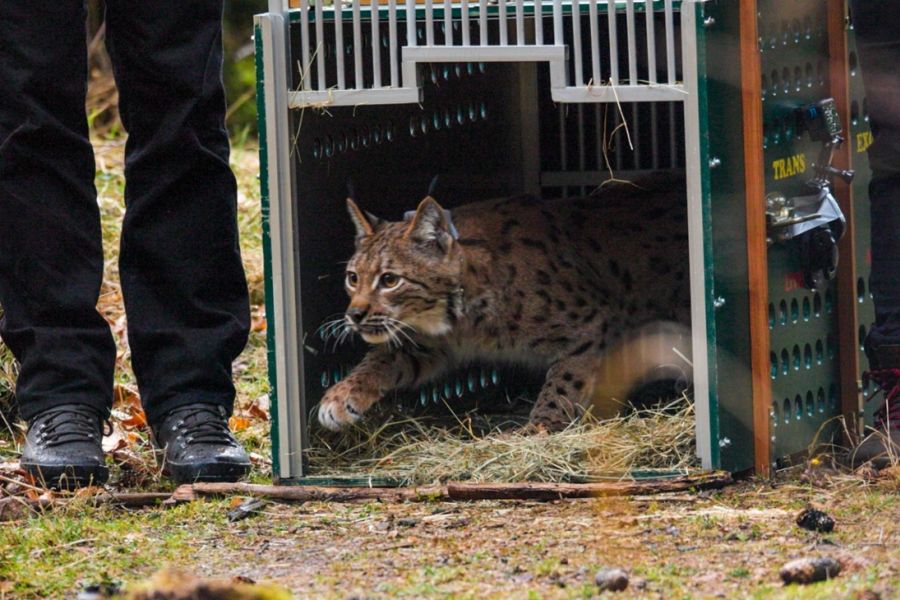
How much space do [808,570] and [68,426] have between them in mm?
1715

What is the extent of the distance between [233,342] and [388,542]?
0.88 meters

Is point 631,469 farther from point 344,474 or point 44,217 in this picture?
point 44,217

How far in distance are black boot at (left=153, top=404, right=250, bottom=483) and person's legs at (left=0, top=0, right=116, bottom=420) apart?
172 millimetres

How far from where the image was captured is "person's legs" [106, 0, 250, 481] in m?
3.48

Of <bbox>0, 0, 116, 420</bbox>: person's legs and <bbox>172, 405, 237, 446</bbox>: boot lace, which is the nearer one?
<bbox>0, 0, 116, 420</bbox>: person's legs

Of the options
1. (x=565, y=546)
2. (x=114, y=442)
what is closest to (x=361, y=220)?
(x=114, y=442)

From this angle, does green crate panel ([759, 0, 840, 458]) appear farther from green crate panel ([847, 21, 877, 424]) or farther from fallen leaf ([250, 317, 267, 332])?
fallen leaf ([250, 317, 267, 332])

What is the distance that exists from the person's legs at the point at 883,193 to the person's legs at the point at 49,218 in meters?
1.69

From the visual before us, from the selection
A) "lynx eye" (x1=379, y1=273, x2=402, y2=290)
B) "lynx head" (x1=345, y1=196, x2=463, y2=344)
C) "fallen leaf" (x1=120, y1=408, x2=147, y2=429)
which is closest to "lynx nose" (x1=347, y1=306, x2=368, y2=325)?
"lynx head" (x1=345, y1=196, x2=463, y2=344)

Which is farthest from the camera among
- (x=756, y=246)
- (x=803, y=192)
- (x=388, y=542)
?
(x=803, y=192)

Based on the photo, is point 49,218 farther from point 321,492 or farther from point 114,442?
point 321,492

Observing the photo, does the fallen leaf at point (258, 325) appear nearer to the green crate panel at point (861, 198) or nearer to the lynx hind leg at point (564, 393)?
the lynx hind leg at point (564, 393)

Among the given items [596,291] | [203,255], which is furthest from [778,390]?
[203,255]

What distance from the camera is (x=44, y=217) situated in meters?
3.49
